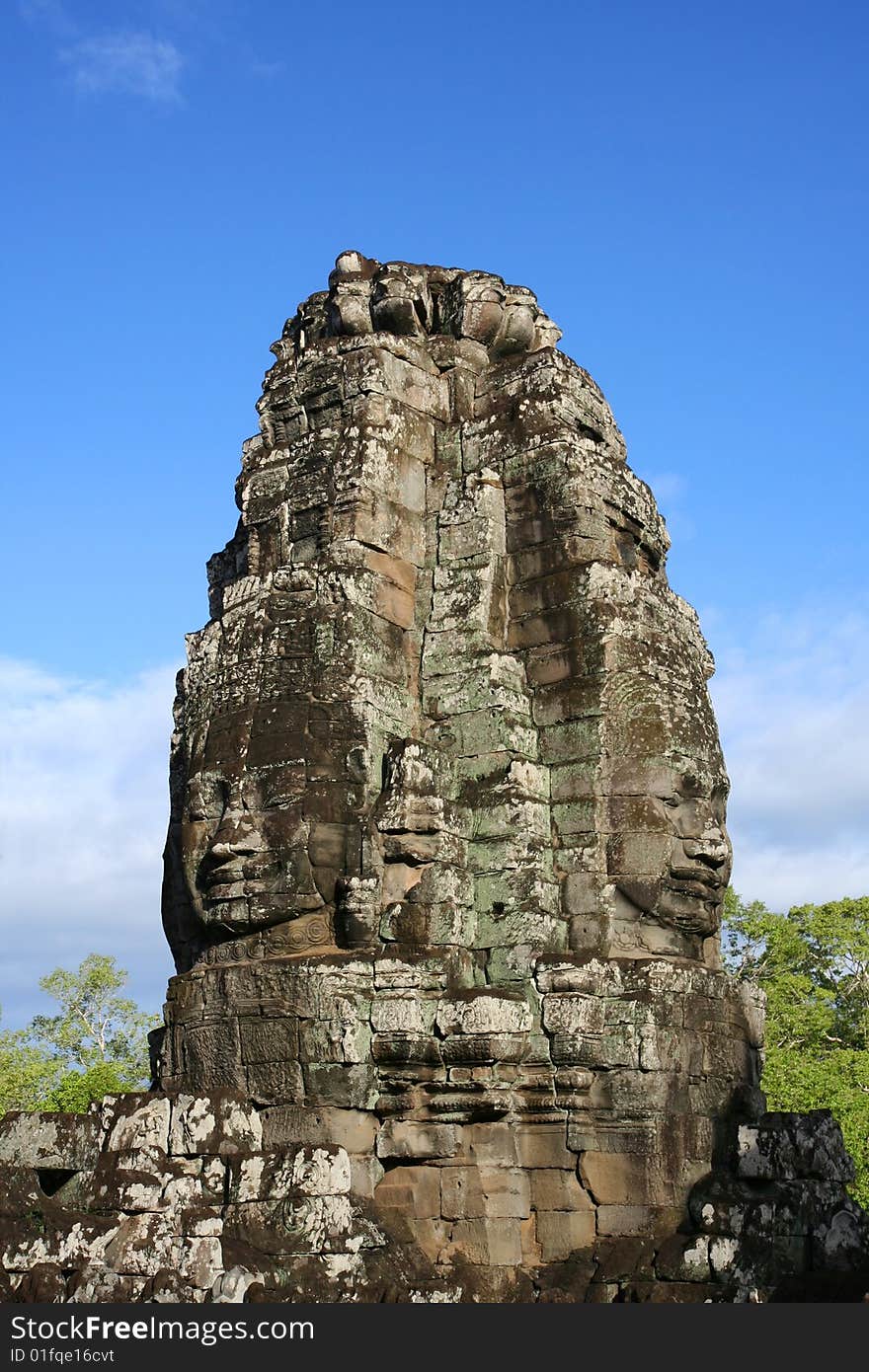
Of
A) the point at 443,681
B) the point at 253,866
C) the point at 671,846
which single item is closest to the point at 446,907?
the point at 253,866

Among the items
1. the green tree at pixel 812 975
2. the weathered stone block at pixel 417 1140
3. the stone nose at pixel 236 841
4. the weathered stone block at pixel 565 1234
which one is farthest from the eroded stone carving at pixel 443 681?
the green tree at pixel 812 975

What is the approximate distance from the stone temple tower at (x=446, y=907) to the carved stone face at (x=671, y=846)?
0.03 m

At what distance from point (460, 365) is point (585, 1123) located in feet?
22.7

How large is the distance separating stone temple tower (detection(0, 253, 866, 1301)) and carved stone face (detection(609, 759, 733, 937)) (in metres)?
0.03

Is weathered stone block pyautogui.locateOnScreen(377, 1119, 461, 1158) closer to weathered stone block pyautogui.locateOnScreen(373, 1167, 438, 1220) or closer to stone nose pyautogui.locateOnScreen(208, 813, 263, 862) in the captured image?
weathered stone block pyautogui.locateOnScreen(373, 1167, 438, 1220)

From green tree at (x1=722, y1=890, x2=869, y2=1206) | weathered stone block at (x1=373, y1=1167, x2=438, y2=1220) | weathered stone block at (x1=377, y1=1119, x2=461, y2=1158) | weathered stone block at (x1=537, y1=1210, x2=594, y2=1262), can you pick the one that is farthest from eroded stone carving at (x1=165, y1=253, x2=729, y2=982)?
green tree at (x1=722, y1=890, x2=869, y2=1206)

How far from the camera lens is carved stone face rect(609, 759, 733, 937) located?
11.6 meters

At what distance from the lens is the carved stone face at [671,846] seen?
11.6 metres

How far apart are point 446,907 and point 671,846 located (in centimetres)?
178

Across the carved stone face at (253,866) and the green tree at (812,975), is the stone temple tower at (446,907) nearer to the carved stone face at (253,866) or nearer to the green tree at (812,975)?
the carved stone face at (253,866)

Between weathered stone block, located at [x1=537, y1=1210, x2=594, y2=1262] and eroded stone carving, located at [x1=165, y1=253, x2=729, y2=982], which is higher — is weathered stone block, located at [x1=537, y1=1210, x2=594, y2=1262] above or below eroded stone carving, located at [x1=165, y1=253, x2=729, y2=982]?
below

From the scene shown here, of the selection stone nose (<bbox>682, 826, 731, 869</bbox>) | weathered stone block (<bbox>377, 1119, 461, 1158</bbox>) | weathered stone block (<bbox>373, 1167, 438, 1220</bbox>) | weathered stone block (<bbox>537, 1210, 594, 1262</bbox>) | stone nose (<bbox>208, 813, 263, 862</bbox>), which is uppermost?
stone nose (<bbox>208, 813, 263, 862</bbox>)

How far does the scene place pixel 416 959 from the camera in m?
11.1

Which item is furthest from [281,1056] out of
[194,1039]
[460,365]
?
[460,365]
